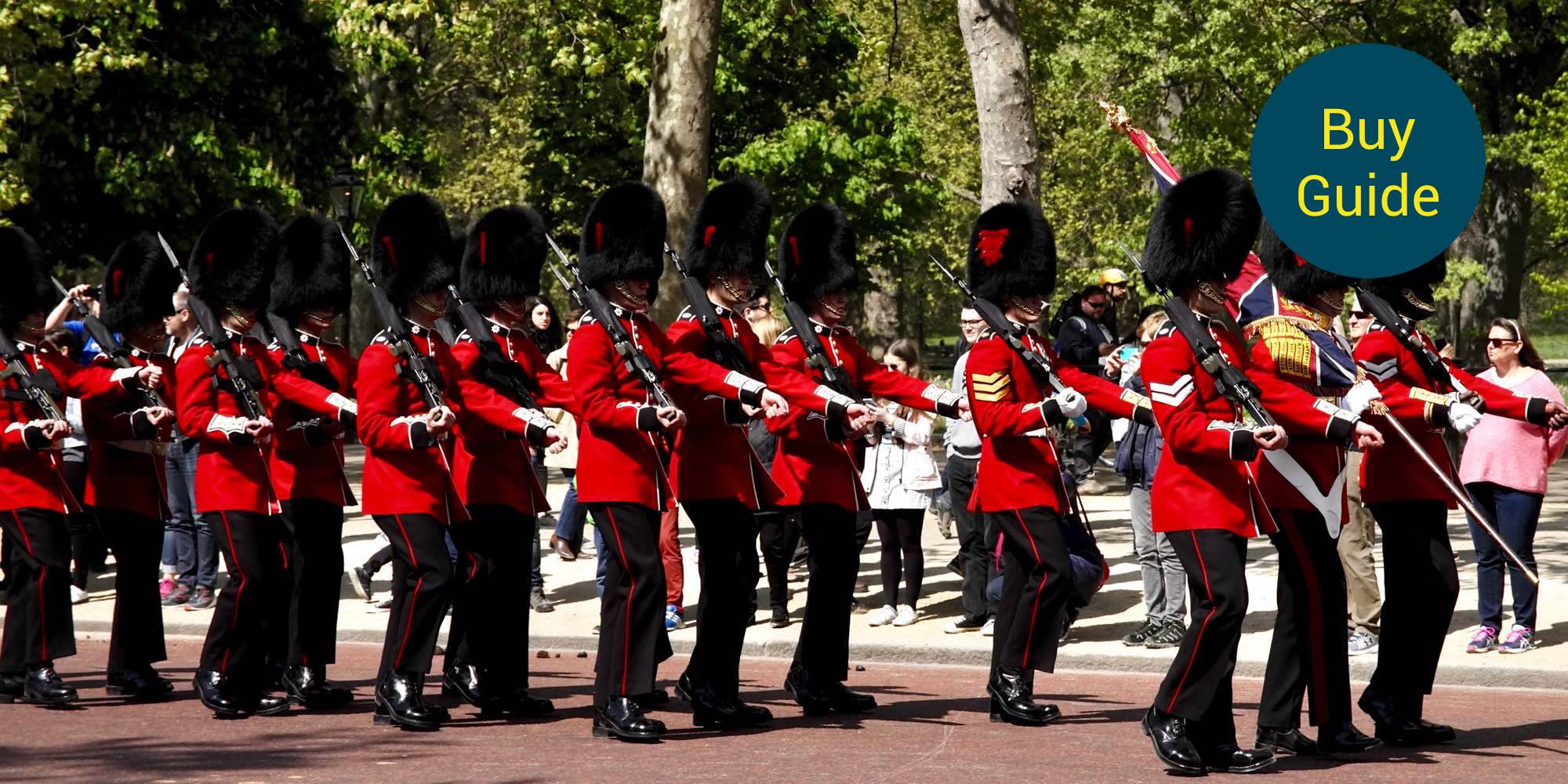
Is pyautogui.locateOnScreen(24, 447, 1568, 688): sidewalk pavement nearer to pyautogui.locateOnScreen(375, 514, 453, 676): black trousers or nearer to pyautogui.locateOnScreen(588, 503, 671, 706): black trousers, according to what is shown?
pyautogui.locateOnScreen(375, 514, 453, 676): black trousers

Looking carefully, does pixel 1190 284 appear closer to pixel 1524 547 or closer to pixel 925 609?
pixel 1524 547

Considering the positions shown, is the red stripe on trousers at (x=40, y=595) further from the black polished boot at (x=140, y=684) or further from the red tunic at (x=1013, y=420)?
the red tunic at (x=1013, y=420)

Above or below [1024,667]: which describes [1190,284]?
above

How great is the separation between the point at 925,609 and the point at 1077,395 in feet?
13.3

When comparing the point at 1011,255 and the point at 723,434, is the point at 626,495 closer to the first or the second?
the point at 723,434

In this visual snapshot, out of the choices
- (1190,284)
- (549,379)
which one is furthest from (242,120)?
(1190,284)

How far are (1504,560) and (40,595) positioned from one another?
7.02m

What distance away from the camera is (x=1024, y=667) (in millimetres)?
8445

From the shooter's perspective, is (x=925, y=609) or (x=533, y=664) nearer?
(x=533, y=664)

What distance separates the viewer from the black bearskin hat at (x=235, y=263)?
8906mm

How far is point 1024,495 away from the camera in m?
8.44

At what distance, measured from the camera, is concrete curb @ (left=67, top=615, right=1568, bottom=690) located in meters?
9.79

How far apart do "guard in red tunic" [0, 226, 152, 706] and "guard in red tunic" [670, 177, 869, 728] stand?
258 centimetres

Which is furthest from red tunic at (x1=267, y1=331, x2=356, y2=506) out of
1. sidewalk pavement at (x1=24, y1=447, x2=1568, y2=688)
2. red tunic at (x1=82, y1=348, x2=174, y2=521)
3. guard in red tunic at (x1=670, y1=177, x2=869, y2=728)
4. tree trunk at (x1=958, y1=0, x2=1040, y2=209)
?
tree trunk at (x1=958, y1=0, x2=1040, y2=209)
